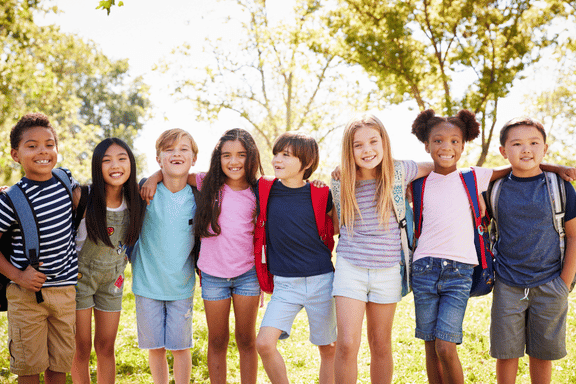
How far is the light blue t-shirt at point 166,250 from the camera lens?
10.0ft

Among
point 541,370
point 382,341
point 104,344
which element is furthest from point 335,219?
point 104,344

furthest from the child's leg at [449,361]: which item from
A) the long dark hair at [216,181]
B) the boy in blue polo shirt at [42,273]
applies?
the boy in blue polo shirt at [42,273]

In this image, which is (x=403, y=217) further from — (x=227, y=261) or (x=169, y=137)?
(x=169, y=137)

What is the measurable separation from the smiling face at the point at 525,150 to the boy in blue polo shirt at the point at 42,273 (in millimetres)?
3009

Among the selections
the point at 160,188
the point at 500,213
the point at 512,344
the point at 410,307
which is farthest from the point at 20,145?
the point at 410,307

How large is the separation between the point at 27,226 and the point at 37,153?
48 centimetres

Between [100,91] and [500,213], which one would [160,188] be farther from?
[100,91]

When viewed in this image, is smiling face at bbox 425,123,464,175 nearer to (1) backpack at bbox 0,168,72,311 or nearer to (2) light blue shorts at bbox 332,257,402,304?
(2) light blue shorts at bbox 332,257,402,304

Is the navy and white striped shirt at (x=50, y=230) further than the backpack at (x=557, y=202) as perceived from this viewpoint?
No

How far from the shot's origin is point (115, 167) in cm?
304

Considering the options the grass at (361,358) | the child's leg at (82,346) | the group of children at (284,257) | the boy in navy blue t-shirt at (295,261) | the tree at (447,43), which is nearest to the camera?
the group of children at (284,257)

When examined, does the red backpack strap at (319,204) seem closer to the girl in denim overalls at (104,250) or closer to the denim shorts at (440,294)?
the denim shorts at (440,294)

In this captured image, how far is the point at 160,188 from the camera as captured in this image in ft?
10.6

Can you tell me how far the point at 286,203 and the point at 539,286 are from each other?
5.73 ft
